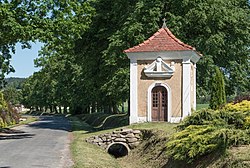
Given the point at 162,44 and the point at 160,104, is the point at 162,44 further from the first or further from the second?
the point at 160,104

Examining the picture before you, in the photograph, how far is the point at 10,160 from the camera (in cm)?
1689

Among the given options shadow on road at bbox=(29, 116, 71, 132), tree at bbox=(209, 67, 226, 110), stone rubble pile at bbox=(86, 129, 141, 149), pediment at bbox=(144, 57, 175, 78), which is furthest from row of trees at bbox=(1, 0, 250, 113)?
tree at bbox=(209, 67, 226, 110)

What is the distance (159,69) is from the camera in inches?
1115

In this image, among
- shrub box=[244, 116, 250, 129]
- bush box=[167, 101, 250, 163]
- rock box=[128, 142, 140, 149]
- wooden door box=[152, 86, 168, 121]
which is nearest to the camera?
bush box=[167, 101, 250, 163]

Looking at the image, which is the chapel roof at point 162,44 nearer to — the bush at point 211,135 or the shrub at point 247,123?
the bush at point 211,135

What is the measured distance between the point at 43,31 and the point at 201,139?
44.3 feet

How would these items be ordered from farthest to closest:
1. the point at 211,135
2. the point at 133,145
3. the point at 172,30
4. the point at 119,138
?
the point at 172,30 < the point at 119,138 < the point at 133,145 < the point at 211,135

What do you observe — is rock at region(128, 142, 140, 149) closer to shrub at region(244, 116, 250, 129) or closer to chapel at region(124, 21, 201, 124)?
chapel at region(124, 21, 201, 124)

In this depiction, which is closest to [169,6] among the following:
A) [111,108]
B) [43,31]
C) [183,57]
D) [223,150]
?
[183,57]

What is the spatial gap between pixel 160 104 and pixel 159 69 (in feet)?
7.04

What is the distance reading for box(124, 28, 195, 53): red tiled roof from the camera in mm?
28266

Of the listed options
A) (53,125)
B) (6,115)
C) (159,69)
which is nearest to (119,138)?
(159,69)

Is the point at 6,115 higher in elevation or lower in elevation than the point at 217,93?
lower

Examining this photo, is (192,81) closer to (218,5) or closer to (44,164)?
(218,5)
